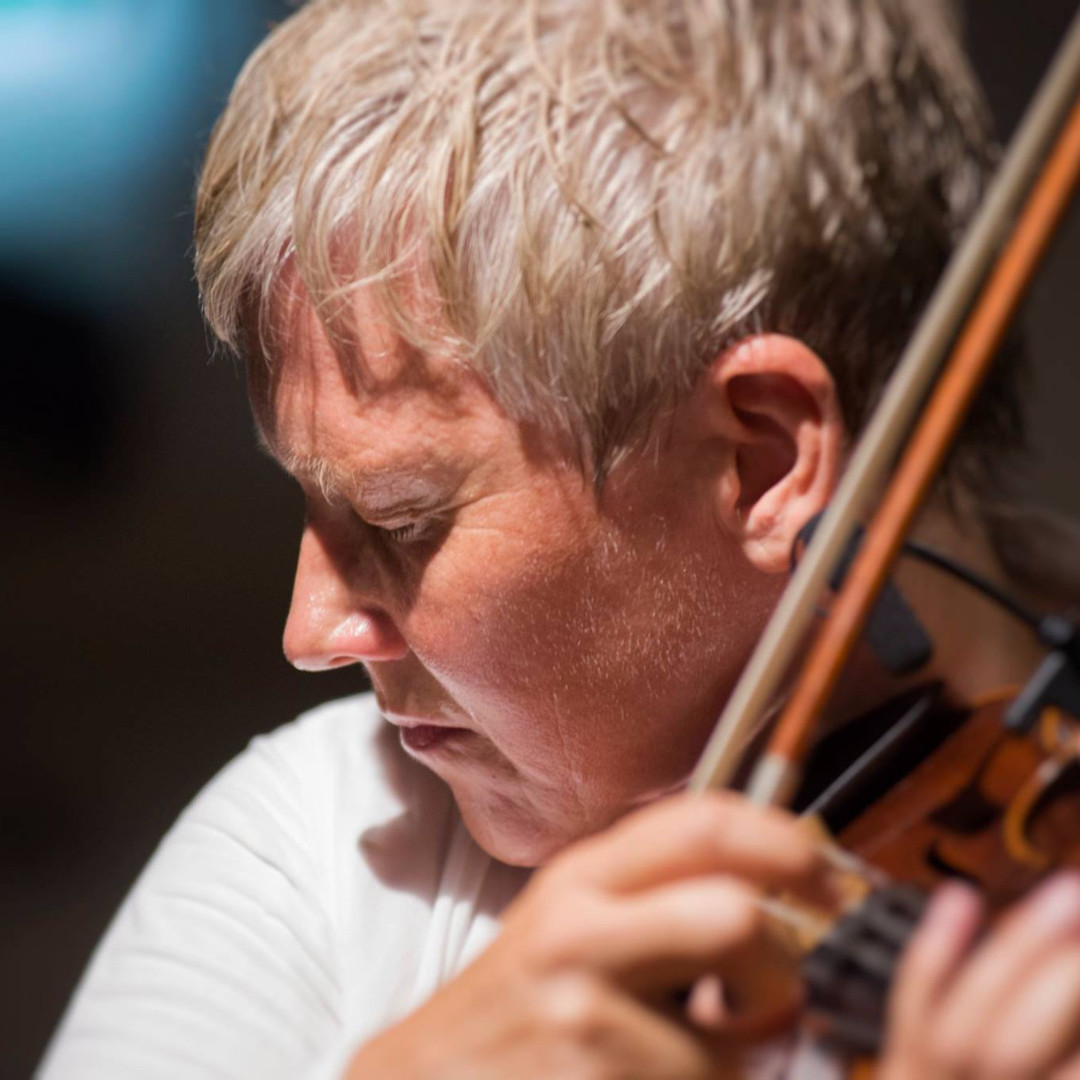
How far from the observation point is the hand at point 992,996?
42 centimetres

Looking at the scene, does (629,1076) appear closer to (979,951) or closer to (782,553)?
(979,951)

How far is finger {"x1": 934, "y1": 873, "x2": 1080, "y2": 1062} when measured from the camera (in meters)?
0.43

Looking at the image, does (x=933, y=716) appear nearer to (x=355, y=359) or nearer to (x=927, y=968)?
(x=927, y=968)

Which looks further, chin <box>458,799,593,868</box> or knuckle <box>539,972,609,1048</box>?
Result: chin <box>458,799,593,868</box>

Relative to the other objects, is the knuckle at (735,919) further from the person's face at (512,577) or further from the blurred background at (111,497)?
the blurred background at (111,497)

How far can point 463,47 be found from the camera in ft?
2.28

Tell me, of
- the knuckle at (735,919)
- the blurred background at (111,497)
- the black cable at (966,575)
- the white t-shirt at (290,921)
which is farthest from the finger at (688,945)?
the blurred background at (111,497)

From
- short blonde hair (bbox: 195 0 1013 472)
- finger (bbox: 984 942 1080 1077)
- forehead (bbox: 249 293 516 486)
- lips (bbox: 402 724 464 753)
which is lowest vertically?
lips (bbox: 402 724 464 753)

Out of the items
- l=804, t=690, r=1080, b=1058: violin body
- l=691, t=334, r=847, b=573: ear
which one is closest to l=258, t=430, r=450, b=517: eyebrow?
l=691, t=334, r=847, b=573: ear

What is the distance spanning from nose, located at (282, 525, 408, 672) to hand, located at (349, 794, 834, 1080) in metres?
0.32

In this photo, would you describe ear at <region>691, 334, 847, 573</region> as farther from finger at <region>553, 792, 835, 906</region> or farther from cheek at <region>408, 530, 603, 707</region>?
finger at <region>553, 792, 835, 906</region>

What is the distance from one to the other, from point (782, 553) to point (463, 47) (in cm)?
29

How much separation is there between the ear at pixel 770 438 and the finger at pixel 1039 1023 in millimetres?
308

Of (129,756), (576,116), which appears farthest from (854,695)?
(129,756)
